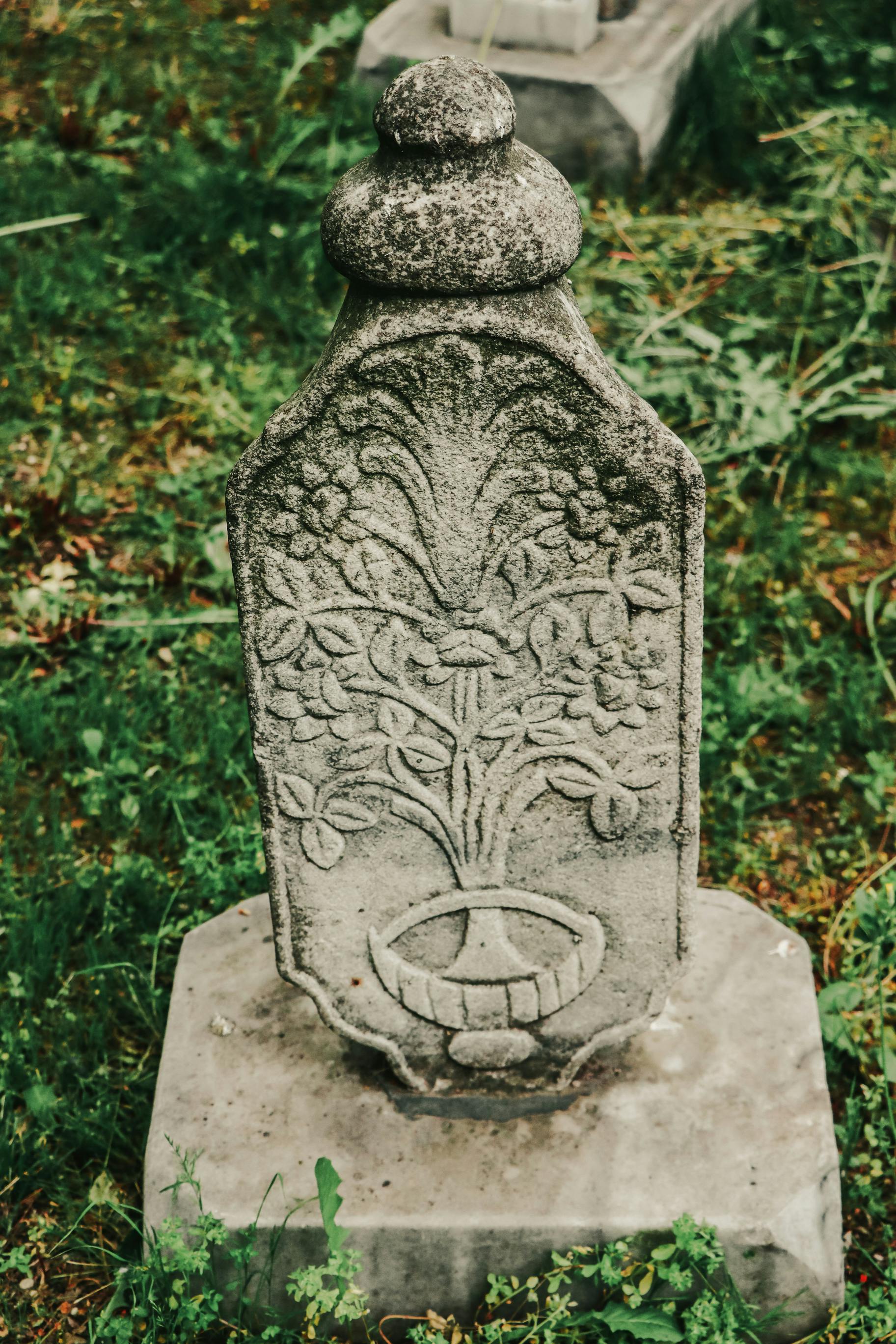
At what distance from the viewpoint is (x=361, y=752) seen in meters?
2.01

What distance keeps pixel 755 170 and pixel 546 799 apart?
364 centimetres

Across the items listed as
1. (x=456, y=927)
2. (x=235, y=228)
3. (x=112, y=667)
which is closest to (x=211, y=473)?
(x=112, y=667)

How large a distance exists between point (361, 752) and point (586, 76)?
11.2 feet

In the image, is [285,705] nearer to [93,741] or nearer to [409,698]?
[409,698]

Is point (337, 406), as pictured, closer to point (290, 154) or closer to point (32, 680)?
point (32, 680)

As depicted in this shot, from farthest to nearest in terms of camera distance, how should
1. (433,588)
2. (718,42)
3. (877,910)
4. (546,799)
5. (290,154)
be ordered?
(718,42)
(290,154)
(877,910)
(546,799)
(433,588)

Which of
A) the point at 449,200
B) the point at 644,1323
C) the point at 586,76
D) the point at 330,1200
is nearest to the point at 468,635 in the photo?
the point at 449,200

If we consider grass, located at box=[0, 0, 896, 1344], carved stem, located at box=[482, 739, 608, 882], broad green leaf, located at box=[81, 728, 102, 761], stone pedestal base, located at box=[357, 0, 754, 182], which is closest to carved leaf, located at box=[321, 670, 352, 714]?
carved stem, located at box=[482, 739, 608, 882]

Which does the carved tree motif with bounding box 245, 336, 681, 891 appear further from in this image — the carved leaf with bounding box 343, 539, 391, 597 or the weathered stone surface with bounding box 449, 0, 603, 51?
the weathered stone surface with bounding box 449, 0, 603, 51

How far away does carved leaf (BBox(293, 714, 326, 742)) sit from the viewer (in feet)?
6.48

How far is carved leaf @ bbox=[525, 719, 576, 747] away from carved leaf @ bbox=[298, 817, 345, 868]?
1.07 feet

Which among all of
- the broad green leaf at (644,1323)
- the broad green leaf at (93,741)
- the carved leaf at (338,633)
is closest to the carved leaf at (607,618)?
the carved leaf at (338,633)

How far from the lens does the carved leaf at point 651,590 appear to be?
1.86 meters

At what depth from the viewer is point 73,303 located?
4426 millimetres
